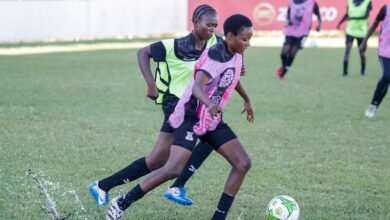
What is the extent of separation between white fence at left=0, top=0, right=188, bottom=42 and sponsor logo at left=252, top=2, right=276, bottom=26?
9.34 ft

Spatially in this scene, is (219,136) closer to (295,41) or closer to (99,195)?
(99,195)

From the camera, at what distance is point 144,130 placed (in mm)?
9992

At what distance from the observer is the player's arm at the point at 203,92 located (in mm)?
5293

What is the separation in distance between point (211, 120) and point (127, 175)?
0.97 m

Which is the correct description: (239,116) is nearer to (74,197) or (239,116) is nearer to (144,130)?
(144,130)

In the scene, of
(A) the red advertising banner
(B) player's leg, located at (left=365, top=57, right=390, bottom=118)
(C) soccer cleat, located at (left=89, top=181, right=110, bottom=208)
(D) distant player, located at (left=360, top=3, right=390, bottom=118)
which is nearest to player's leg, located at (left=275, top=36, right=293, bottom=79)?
(B) player's leg, located at (left=365, top=57, right=390, bottom=118)

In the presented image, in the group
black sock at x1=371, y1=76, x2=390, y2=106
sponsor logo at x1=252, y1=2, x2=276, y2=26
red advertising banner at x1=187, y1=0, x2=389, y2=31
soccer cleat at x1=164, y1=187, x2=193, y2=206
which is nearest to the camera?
soccer cleat at x1=164, y1=187, x2=193, y2=206

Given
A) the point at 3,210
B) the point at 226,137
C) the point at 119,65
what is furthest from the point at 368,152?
the point at 119,65

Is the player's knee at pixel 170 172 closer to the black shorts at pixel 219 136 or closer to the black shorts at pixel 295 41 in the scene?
the black shorts at pixel 219 136

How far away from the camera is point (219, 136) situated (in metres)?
5.71

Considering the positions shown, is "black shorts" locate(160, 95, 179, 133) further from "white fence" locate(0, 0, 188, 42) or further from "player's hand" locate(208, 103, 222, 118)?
"white fence" locate(0, 0, 188, 42)

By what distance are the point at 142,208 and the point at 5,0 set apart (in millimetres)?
20558

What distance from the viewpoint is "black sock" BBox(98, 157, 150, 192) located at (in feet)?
20.2

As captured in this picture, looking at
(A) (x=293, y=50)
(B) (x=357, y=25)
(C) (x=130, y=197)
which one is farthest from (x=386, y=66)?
(B) (x=357, y=25)
